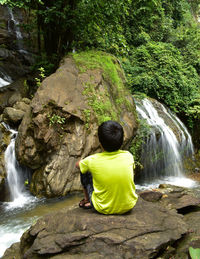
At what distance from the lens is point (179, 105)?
1034 cm

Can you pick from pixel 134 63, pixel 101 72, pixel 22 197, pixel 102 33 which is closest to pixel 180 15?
pixel 134 63

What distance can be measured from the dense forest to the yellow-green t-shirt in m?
3.76

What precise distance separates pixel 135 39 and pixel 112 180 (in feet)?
41.1

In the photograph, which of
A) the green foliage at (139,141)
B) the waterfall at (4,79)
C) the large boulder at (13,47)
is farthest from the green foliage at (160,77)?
the waterfall at (4,79)

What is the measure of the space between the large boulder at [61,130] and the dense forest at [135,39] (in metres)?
2.20

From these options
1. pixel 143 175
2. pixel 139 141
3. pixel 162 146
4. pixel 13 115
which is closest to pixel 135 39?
pixel 162 146

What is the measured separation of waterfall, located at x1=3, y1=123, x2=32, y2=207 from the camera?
5.30 metres

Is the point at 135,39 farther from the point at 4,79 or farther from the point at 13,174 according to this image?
the point at 13,174

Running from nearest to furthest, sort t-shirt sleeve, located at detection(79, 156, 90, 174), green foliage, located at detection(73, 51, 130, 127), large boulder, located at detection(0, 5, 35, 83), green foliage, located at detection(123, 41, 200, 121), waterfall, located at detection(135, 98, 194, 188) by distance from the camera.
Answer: t-shirt sleeve, located at detection(79, 156, 90, 174)
green foliage, located at detection(73, 51, 130, 127)
waterfall, located at detection(135, 98, 194, 188)
large boulder, located at detection(0, 5, 35, 83)
green foliage, located at detection(123, 41, 200, 121)

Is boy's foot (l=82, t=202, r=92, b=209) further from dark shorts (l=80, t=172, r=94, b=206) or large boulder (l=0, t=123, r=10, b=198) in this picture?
large boulder (l=0, t=123, r=10, b=198)

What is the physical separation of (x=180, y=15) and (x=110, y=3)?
12549 mm

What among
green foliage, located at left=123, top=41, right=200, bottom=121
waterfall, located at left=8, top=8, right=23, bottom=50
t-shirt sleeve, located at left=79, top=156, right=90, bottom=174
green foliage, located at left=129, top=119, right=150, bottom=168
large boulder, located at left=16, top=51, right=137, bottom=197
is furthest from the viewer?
waterfall, located at left=8, top=8, right=23, bottom=50

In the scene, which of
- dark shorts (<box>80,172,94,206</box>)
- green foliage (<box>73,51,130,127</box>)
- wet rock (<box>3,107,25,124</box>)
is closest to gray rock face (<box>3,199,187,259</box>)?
dark shorts (<box>80,172,94,206</box>)

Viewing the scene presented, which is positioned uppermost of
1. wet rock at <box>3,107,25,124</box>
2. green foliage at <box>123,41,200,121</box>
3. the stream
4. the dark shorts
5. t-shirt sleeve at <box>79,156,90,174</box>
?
green foliage at <box>123,41,200,121</box>
